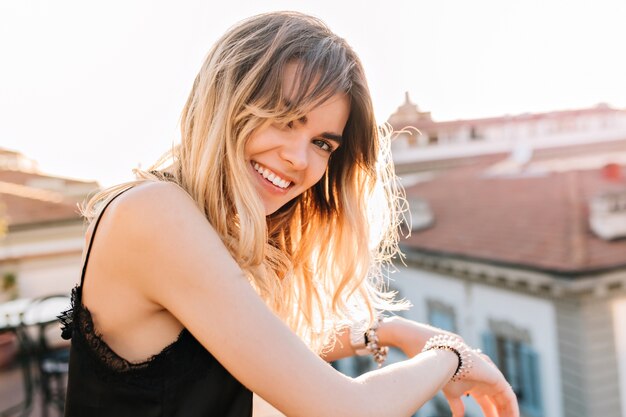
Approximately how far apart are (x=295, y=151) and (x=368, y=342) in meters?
0.64

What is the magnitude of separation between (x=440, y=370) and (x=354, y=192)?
23.1 inches

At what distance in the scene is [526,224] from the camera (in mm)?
12586

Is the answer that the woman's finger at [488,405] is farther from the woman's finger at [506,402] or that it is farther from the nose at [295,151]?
the nose at [295,151]

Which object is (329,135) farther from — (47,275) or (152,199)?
(47,275)

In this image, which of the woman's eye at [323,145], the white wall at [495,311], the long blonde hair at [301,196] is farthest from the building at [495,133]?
the woman's eye at [323,145]

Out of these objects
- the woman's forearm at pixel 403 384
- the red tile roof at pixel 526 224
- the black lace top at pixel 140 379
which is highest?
the black lace top at pixel 140 379

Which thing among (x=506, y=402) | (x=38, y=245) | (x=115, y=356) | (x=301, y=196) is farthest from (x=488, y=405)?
(x=38, y=245)

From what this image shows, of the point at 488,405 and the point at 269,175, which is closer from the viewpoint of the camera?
the point at 269,175

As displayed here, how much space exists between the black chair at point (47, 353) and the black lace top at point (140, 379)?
2800 mm

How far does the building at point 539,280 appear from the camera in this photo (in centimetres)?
1038

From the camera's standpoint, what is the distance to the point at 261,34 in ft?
4.33

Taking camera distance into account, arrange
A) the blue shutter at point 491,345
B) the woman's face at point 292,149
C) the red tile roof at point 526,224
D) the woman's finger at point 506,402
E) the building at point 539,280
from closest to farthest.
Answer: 1. the woman's face at point 292,149
2. the woman's finger at point 506,402
3. the building at point 539,280
4. the red tile roof at point 526,224
5. the blue shutter at point 491,345

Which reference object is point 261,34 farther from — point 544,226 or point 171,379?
point 544,226

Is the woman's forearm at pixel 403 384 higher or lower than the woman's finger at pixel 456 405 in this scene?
higher
